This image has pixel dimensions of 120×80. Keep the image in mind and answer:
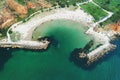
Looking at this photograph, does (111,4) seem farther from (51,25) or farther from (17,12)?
(17,12)

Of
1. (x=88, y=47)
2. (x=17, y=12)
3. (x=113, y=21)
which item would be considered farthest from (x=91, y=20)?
(x=17, y=12)

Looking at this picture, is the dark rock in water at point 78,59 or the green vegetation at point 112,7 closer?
the dark rock in water at point 78,59


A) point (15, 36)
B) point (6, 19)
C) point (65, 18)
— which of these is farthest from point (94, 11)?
point (6, 19)

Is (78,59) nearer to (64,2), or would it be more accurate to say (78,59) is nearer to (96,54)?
(96,54)

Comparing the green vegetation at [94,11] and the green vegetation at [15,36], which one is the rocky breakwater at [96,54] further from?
the green vegetation at [15,36]

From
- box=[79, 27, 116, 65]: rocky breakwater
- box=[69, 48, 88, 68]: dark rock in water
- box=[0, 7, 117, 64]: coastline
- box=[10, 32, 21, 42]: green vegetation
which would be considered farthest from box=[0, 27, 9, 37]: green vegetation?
box=[79, 27, 116, 65]: rocky breakwater

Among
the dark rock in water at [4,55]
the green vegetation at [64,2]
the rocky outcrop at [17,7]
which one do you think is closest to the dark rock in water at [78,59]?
the dark rock in water at [4,55]
